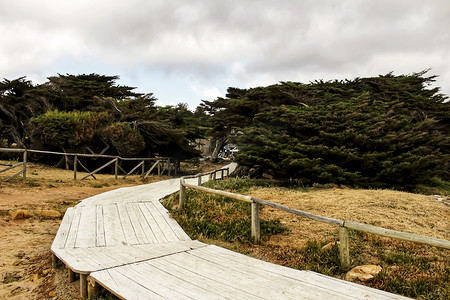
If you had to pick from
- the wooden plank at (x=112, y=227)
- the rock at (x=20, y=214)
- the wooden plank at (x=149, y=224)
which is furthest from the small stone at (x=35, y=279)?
the rock at (x=20, y=214)

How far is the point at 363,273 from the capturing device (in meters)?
3.65

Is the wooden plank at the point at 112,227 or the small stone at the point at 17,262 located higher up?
the wooden plank at the point at 112,227

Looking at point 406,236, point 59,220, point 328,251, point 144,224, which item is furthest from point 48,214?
point 406,236

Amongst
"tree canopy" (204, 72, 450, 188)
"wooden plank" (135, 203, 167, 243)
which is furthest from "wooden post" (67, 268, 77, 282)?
"tree canopy" (204, 72, 450, 188)

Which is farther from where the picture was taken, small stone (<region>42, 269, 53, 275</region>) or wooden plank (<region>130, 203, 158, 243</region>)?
wooden plank (<region>130, 203, 158, 243</region>)

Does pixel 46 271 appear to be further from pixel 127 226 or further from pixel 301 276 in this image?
pixel 301 276

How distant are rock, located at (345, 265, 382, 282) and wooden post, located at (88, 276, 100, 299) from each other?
11.2 feet

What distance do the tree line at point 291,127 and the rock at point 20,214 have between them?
8.40 metres

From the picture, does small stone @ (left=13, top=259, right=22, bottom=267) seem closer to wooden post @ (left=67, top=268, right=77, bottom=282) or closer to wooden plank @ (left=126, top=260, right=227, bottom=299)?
wooden post @ (left=67, top=268, right=77, bottom=282)

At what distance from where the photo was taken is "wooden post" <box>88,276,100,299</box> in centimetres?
319

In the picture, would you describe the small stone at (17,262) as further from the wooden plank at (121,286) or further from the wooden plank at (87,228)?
the wooden plank at (121,286)

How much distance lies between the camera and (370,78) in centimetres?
1886

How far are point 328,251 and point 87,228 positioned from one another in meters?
4.73

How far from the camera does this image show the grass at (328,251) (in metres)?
3.49
